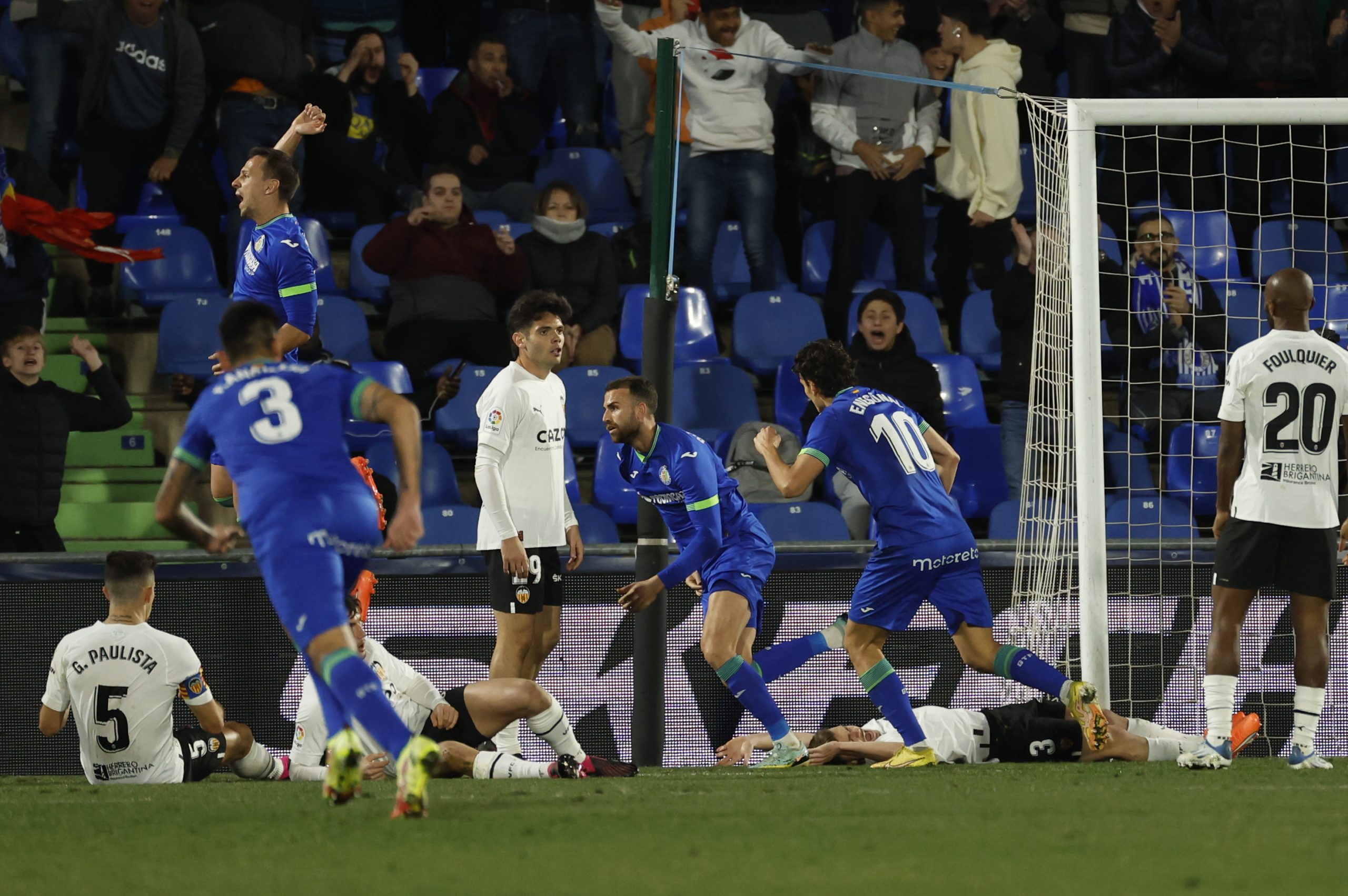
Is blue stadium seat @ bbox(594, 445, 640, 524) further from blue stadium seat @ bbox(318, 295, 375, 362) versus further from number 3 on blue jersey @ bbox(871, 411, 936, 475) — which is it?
number 3 on blue jersey @ bbox(871, 411, 936, 475)

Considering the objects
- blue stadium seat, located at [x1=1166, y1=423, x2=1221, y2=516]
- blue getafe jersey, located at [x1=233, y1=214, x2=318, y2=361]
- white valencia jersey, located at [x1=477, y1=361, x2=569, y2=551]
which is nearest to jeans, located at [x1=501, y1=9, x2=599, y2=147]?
blue stadium seat, located at [x1=1166, y1=423, x2=1221, y2=516]

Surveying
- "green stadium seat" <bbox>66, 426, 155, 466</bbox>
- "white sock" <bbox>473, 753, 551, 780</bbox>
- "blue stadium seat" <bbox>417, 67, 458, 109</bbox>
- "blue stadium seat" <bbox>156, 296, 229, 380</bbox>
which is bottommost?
"white sock" <bbox>473, 753, 551, 780</bbox>

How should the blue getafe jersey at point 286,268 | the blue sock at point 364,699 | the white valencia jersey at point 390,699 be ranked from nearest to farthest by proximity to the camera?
the blue sock at point 364,699 < the blue getafe jersey at point 286,268 < the white valencia jersey at point 390,699

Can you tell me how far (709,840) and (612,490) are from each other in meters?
5.87

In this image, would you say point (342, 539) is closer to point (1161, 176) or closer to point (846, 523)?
point (846, 523)

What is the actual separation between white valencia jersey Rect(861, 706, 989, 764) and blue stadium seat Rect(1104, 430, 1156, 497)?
3035 millimetres

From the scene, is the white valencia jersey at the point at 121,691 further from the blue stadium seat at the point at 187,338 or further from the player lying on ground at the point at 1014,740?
the blue stadium seat at the point at 187,338

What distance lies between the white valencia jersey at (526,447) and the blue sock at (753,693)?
0.99 meters

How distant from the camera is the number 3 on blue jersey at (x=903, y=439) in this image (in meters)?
7.10

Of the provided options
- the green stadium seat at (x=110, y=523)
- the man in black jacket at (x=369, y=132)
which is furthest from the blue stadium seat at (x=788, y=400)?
the green stadium seat at (x=110, y=523)

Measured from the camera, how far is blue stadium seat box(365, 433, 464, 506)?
974 cm

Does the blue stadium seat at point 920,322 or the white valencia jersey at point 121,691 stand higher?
the blue stadium seat at point 920,322

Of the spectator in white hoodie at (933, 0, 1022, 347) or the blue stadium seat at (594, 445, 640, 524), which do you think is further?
the spectator in white hoodie at (933, 0, 1022, 347)

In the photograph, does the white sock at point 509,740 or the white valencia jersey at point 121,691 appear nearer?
→ the white valencia jersey at point 121,691
